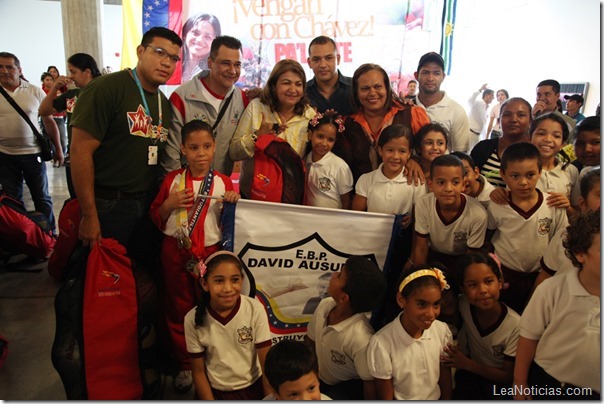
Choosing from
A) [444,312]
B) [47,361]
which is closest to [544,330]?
[444,312]

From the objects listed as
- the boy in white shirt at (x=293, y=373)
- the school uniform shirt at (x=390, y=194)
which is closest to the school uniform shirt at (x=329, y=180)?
the school uniform shirt at (x=390, y=194)

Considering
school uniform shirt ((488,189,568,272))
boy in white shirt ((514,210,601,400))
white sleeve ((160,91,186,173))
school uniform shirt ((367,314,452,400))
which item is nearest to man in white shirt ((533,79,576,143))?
school uniform shirt ((488,189,568,272))

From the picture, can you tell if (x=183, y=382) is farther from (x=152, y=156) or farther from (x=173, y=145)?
(x=173, y=145)

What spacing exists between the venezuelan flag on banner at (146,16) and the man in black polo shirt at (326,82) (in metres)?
3.77

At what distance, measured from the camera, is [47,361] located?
2619 mm

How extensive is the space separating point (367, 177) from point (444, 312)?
0.93 metres

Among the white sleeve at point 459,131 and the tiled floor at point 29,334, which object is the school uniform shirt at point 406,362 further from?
the white sleeve at point 459,131

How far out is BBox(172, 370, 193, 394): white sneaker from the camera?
2375mm

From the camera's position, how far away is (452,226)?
236 centimetres

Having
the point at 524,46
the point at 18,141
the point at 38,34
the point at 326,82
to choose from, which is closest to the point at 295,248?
the point at 326,82

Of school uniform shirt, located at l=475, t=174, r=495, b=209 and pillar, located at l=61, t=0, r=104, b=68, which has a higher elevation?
pillar, located at l=61, t=0, r=104, b=68

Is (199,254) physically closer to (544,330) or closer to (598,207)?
(544,330)

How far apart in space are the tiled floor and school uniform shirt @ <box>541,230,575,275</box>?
208cm

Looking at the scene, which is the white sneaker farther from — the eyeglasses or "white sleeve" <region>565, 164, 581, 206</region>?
"white sleeve" <region>565, 164, 581, 206</region>
